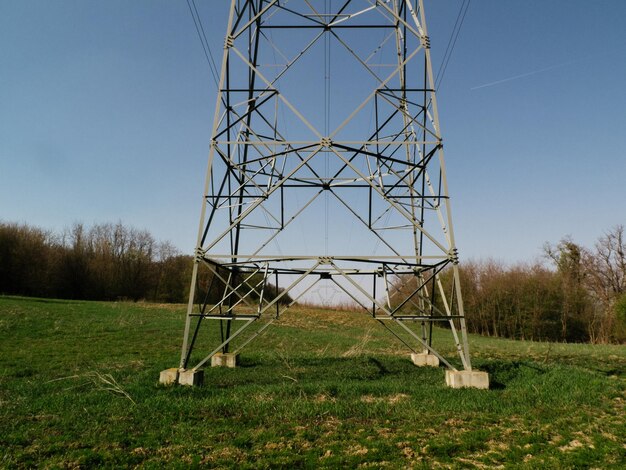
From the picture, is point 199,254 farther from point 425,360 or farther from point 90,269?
point 90,269

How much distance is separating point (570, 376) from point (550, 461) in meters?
5.73

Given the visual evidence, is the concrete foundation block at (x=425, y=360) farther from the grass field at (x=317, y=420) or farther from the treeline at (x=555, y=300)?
the treeline at (x=555, y=300)

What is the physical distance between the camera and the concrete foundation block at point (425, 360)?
39.5 ft

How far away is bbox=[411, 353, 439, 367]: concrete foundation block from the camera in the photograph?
12031 millimetres

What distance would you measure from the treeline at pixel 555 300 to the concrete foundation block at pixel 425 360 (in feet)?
110

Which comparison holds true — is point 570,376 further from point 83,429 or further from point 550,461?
point 83,429

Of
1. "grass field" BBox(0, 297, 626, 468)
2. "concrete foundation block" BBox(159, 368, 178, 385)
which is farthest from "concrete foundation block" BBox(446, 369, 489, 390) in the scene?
"concrete foundation block" BBox(159, 368, 178, 385)

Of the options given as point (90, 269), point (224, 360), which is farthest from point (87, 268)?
point (224, 360)

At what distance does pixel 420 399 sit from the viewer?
25.3ft

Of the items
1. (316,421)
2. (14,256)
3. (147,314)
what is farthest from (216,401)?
(14,256)

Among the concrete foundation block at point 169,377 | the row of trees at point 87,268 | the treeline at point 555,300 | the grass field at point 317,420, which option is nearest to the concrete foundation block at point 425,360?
the grass field at point 317,420

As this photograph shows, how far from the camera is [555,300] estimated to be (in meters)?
45.0

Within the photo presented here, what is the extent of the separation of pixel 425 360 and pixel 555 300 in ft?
138

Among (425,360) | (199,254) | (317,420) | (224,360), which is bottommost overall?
(317,420)
